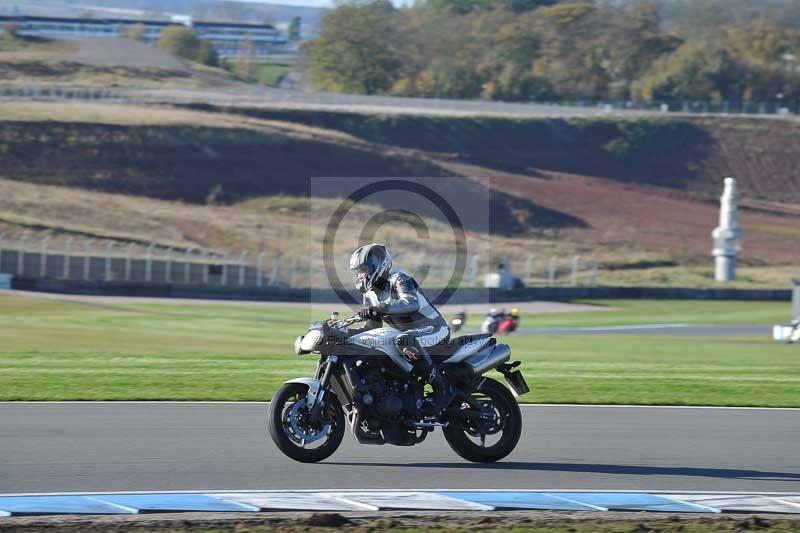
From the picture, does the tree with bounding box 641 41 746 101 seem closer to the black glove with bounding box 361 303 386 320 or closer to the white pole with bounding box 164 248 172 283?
the white pole with bounding box 164 248 172 283

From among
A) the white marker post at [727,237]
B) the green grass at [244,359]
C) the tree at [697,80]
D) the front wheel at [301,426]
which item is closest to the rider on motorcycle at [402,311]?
the front wheel at [301,426]

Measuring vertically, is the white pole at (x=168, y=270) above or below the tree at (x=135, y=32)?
below

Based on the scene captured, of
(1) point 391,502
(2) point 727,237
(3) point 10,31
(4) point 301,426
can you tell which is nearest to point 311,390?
(4) point 301,426

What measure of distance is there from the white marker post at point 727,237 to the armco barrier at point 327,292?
18.2ft

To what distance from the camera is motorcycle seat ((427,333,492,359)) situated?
9992mm

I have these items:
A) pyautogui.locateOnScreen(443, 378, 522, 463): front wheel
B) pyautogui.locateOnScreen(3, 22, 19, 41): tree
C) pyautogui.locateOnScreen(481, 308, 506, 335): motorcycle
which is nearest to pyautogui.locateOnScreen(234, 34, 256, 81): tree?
pyautogui.locateOnScreen(3, 22, 19, 41): tree

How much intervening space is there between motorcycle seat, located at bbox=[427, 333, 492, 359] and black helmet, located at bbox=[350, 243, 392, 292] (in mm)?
739

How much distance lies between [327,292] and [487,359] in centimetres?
3033

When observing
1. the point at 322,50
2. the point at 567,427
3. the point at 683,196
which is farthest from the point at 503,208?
the point at 567,427

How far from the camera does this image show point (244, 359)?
20188 mm

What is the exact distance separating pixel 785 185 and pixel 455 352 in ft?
282

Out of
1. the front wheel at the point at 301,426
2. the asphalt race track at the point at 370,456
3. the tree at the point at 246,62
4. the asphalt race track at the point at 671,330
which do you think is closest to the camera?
the asphalt race track at the point at 370,456

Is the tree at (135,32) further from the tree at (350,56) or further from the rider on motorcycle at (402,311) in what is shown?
the rider on motorcycle at (402,311)

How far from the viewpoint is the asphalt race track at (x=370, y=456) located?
9039mm
